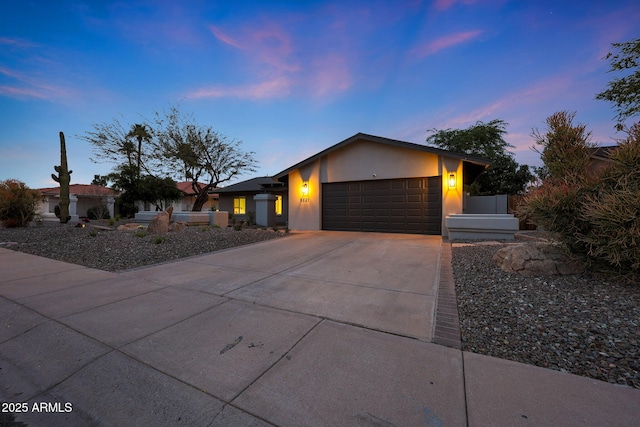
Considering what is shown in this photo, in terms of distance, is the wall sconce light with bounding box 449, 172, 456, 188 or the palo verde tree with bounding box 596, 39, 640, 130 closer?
the palo verde tree with bounding box 596, 39, 640, 130

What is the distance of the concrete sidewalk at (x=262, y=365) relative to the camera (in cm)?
157

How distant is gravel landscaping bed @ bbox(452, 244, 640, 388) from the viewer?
2062 mm

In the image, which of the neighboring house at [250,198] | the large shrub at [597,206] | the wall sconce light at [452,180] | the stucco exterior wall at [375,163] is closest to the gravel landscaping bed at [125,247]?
the stucco exterior wall at [375,163]

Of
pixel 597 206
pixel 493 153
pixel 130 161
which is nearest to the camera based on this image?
pixel 597 206

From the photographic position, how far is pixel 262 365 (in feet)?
6.75

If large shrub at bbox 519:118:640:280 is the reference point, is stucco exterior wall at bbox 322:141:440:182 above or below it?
above

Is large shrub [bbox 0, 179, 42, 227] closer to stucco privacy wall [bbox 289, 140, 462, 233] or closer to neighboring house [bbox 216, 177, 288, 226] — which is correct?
neighboring house [bbox 216, 177, 288, 226]

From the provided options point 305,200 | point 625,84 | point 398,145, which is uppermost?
point 625,84

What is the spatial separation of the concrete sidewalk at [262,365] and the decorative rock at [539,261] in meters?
1.80

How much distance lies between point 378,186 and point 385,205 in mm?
928

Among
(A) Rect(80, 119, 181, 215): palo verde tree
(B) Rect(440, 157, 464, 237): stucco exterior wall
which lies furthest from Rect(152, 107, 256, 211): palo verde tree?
(B) Rect(440, 157, 464, 237): stucco exterior wall

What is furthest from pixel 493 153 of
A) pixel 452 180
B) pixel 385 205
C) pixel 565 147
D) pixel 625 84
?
pixel 565 147

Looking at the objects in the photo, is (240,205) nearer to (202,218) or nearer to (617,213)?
(202,218)

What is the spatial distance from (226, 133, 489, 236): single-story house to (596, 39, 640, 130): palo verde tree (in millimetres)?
5562
